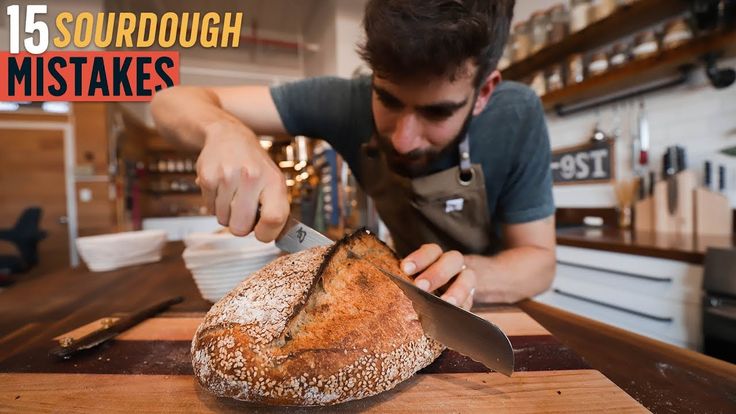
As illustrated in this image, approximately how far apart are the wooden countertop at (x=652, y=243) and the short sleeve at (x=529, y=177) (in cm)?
63

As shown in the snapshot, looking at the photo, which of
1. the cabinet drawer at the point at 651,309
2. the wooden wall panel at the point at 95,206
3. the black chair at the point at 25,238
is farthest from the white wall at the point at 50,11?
the wooden wall panel at the point at 95,206

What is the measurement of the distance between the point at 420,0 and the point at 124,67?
2.22 ft

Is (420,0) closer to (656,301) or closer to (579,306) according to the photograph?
(656,301)

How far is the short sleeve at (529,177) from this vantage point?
3.94ft

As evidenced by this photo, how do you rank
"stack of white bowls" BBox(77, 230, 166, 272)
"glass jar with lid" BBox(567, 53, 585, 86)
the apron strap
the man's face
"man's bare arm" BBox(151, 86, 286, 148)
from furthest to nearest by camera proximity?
"glass jar with lid" BBox(567, 53, 585, 86), "stack of white bowls" BBox(77, 230, 166, 272), the apron strap, "man's bare arm" BBox(151, 86, 286, 148), the man's face

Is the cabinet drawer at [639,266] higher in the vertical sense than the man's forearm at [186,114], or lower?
lower

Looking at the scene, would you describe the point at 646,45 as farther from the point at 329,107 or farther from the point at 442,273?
the point at 442,273

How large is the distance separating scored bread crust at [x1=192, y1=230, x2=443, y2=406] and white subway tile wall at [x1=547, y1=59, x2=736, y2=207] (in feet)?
6.44

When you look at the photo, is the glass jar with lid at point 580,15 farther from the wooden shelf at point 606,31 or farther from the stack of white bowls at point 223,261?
the stack of white bowls at point 223,261

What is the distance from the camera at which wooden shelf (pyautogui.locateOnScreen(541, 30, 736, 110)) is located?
159 centimetres

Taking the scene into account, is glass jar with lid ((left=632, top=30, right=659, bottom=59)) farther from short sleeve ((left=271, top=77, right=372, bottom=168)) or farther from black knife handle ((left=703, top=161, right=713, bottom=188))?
short sleeve ((left=271, top=77, right=372, bottom=168))

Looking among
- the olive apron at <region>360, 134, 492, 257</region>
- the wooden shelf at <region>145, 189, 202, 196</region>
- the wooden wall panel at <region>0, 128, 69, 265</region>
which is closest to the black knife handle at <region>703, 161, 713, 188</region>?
the olive apron at <region>360, 134, 492, 257</region>

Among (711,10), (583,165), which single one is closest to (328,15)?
(583,165)

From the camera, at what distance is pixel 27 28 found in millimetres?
714
